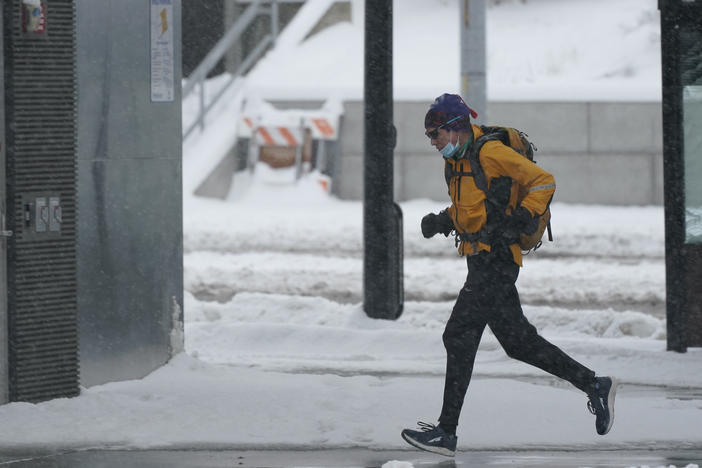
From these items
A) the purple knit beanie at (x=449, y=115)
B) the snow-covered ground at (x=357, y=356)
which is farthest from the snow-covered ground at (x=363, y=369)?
the purple knit beanie at (x=449, y=115)

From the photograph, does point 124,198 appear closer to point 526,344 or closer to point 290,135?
point 526,344

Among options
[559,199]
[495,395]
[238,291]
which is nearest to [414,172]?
[559,199]

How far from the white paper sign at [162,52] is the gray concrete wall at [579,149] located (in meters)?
11.9

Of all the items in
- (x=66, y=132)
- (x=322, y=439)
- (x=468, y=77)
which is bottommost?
(x=322, y=439)

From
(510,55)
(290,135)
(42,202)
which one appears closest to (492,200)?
(42,202)

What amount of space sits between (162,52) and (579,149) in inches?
500

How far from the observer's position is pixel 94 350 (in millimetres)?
7516

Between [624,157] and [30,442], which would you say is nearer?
[30,442]

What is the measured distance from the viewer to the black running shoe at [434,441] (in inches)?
243

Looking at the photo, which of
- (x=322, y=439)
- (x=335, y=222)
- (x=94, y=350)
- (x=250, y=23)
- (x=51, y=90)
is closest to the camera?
(x=322, y=439)

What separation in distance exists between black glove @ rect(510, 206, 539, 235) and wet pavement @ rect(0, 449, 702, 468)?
1.10 meters

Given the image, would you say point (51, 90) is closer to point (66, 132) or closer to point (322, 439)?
point (66, 132)

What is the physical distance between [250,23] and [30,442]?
18.6 m

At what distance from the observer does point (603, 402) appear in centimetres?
625
